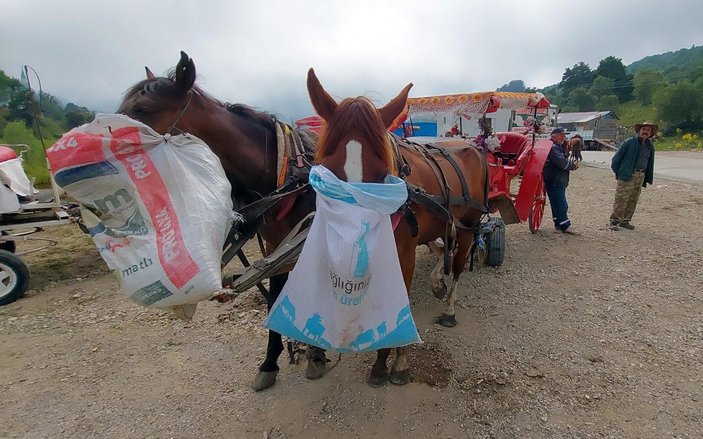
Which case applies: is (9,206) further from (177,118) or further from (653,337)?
(653,337)

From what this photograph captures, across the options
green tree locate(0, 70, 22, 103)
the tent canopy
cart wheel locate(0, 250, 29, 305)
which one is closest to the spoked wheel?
the tent canopy

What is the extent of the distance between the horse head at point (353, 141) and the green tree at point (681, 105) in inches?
1844

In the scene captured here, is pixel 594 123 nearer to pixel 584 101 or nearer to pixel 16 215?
pixel 584 101

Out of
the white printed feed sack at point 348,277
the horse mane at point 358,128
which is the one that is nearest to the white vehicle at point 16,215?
the white printed feed sack at point 348,277

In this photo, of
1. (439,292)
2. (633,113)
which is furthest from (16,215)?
(633,113)

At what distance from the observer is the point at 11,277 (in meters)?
4.41

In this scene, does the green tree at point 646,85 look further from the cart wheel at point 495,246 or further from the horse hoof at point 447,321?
the horse hoof at point 447,321

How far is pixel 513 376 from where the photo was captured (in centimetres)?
277

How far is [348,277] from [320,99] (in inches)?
38.1

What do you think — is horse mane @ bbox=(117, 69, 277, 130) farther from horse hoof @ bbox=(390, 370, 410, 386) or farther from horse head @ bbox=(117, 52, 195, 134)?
horse hoof @ bbox=(390, 370, 410, 386)

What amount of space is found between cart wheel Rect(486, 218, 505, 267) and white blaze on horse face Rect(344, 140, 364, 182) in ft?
11.3

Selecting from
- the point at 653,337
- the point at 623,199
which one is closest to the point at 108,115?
the point at 653,337

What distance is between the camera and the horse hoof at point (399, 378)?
2.66 m

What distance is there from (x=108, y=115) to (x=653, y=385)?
3.68 metres
